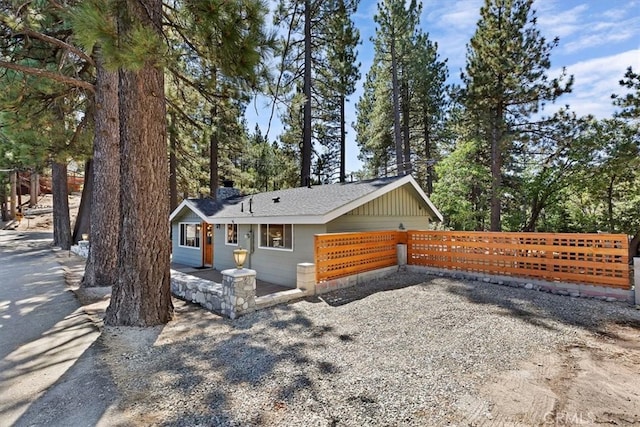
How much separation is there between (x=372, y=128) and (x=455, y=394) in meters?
18.1

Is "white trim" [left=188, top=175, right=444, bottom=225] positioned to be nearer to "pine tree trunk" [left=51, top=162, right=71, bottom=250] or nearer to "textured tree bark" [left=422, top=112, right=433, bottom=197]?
"pine tree trunk" [left=51, top=162, right=71, bottom=250]

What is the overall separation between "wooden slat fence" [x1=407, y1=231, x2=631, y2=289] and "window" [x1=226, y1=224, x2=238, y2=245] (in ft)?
18.2

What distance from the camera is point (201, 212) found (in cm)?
1168

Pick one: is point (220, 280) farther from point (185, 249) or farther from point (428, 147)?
point (428, 147)

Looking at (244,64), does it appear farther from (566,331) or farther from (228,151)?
(228,151)

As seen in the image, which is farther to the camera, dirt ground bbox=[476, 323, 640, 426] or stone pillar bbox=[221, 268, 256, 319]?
stone pillar bbox=[221, 268, 256, 319]

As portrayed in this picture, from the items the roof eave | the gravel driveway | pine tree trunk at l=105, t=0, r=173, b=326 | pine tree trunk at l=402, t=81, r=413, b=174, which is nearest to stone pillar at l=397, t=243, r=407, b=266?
the gravel driveway

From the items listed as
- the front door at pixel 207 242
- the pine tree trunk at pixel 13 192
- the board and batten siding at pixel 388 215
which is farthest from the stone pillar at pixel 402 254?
the pine tree trunk at pixel 13 192

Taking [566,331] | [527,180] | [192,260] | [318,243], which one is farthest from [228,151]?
[566,331]

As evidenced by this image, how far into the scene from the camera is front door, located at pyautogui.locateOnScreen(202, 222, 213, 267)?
1216 centimetres

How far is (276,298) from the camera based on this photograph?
6.28 m

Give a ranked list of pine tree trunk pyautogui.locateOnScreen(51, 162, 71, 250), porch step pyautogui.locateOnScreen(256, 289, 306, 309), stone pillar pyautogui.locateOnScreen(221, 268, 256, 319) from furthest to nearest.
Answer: pine tree trunk pyautogui.locateOnScreen(51, 162, 71, 250) → porch step pyautogui.locateOnScreen(256, 289, 306, 309) → stone pillar pyautogui.locateOnScreen(221, 268, 256, 319)

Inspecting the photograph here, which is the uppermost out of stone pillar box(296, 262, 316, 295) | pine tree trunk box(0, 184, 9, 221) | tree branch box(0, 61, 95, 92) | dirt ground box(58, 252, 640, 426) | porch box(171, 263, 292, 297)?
tree branch box(0, 61, 95, 92)

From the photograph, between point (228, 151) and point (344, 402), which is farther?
point (228, 151)
